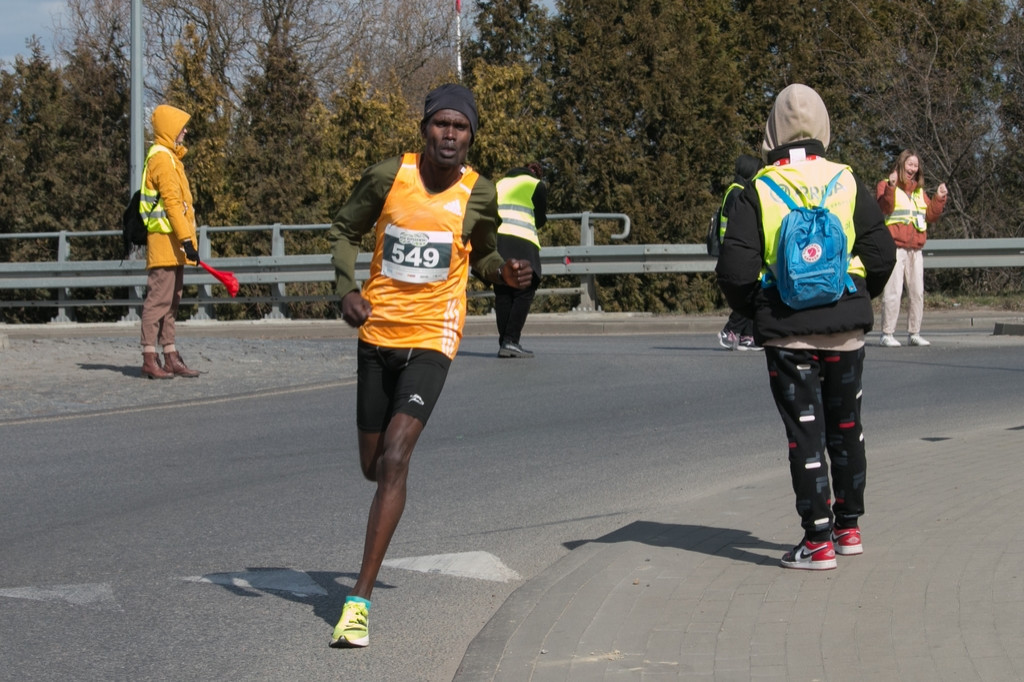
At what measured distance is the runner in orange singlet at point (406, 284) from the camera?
16.2ft

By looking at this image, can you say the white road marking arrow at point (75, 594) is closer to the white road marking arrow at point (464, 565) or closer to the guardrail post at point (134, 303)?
the white road marking arrow at point (464, 565)

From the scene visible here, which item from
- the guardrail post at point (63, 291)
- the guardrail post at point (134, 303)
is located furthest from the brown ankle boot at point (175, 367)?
the guardrail post at point (63, 291)

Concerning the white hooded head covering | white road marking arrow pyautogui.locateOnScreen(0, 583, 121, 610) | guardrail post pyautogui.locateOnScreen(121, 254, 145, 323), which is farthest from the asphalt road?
guardrail post pyautogui.locateOnScreen(121, 254, 145, 323)

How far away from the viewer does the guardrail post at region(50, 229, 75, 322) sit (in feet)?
Result: 76.3

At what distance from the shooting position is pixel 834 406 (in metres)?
5.43

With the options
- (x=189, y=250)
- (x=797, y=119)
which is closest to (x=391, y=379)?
(x=797, y=119)

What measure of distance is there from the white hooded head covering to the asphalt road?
2.04 m

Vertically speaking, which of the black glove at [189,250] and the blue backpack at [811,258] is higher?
the blue backpack at [811,258]

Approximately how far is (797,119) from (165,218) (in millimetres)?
7514

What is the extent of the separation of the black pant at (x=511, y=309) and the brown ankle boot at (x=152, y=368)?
331 cm

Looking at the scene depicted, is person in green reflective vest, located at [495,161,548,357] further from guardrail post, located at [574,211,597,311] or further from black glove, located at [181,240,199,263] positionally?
guardrail post, located at [574,211,597,311]

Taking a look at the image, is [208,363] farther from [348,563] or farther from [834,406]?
[834,406]

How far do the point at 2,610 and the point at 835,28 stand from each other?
23618mm

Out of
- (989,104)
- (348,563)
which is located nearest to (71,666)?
(348,563)
